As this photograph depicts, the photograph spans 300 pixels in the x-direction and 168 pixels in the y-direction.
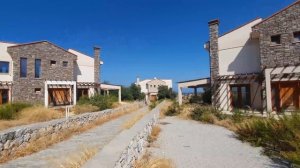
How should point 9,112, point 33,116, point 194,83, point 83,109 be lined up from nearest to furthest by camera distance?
point 9,112 < point 33,116 < point 83,109 < point 194,83

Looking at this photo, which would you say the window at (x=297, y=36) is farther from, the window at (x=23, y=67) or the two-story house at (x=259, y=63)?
the window at (x=23, y=67)

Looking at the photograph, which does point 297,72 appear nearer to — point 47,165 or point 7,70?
point 47,165

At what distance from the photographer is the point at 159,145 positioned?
29.7ft

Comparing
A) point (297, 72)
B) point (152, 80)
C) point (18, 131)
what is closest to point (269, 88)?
point (297, 72)

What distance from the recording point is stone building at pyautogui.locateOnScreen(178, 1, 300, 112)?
54.6 feet

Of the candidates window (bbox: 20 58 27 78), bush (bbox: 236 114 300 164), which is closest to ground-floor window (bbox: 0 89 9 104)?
window (bbox: 20 58 27 78)

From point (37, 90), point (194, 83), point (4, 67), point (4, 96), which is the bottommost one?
point (4, 96)

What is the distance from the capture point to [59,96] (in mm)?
27188

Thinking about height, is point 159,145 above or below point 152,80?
below

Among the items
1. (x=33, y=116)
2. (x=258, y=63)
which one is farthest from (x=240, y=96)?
(x=33, y=116)

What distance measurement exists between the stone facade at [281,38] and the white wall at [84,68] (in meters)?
20.7

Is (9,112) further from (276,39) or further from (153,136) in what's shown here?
(276,39)

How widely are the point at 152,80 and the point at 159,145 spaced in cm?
5264

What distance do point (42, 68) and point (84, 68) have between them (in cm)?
615
